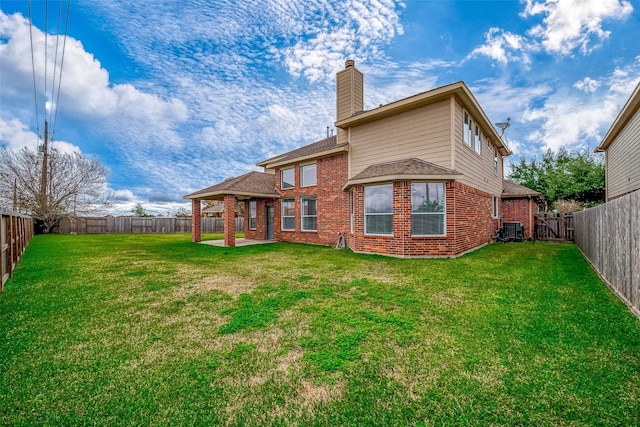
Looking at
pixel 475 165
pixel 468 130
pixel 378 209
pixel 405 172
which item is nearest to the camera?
pixel 405 172

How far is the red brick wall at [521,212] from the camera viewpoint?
15281 mm

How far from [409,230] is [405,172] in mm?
1816

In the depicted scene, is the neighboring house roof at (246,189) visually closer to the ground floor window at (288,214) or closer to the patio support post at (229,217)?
the patio support post at (229,217)

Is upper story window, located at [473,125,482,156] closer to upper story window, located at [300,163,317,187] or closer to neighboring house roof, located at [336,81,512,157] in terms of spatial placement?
neighboring house roof, located at [336,81,512,157]

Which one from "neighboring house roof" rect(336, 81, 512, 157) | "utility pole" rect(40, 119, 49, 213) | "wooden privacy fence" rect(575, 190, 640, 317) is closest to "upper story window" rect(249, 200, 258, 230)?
"neighboring house roof" rect(336, 81, 512, 157)

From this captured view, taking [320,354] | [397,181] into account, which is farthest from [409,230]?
[320,354]

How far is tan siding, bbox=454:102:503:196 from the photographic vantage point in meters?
9.41

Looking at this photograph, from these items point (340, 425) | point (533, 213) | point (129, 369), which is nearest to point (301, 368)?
point (340, 425)

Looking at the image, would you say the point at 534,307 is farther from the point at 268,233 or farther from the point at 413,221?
the point at 268,233

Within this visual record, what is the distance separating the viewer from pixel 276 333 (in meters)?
3.53

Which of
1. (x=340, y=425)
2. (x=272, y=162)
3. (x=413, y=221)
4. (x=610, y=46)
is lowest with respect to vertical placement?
(x=340, y=425)

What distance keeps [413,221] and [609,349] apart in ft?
20.5

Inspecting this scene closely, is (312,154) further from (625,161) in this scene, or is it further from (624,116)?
(625,161)

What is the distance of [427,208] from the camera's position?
9.12 meters
